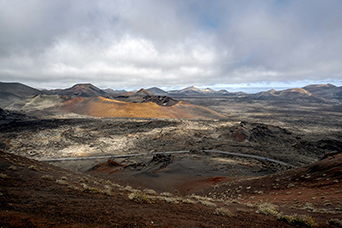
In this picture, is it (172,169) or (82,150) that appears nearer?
(172,169)

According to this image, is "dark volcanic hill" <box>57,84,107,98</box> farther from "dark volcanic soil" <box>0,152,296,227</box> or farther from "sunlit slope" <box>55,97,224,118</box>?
"dark volcanic soil" <box>0,152,296,227</box>

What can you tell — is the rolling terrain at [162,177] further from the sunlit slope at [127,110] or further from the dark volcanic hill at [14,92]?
the dark volcanic hill at [14,92]

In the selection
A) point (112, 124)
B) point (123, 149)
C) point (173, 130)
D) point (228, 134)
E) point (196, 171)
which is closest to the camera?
point (196, 171)

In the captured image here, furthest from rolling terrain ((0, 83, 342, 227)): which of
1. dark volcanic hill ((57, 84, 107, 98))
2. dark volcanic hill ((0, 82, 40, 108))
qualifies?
dark volcanic hill ((57, 84, 107, 98))

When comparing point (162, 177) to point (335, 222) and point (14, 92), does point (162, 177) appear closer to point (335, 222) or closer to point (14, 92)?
point (335, 222)

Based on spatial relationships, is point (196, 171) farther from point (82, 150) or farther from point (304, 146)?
point (304, 146)

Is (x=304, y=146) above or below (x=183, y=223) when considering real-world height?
below

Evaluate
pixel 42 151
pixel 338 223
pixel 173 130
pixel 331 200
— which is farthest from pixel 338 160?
pixel 42 151

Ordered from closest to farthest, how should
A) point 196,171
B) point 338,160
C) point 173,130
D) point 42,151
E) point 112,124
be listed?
point 338,160 → point 196,171 → point 42,151 → point 173,130 → point 112,124
